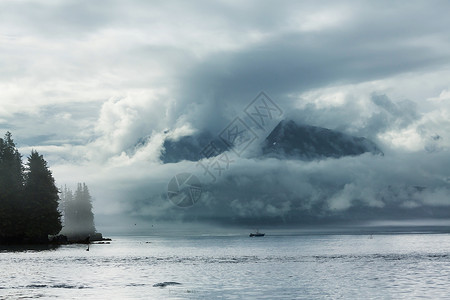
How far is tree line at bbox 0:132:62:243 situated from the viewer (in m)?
146

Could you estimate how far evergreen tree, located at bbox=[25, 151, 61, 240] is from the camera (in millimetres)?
149375

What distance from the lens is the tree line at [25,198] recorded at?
479 feet

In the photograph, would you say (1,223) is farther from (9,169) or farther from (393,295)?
(393,295)

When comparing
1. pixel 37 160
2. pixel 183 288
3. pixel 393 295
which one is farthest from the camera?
pixel 37 160

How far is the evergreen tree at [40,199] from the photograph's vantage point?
149375 mm

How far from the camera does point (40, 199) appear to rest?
15112 centimetres

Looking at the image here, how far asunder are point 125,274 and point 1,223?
78.2 metres

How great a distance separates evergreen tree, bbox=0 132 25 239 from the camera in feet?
475

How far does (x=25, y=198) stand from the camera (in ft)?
490

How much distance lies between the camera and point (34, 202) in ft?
491

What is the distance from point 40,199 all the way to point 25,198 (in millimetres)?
3695

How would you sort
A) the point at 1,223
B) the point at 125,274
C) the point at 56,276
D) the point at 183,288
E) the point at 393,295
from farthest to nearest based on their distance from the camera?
1. the point at 1,223
2. the point at 125,274
3. the point at 56,276
4. the point at 183,288
5. the point at 393,295

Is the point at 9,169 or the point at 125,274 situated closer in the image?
the point at 125,274

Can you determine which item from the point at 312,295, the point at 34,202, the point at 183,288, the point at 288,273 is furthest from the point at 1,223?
the point at 312,295
